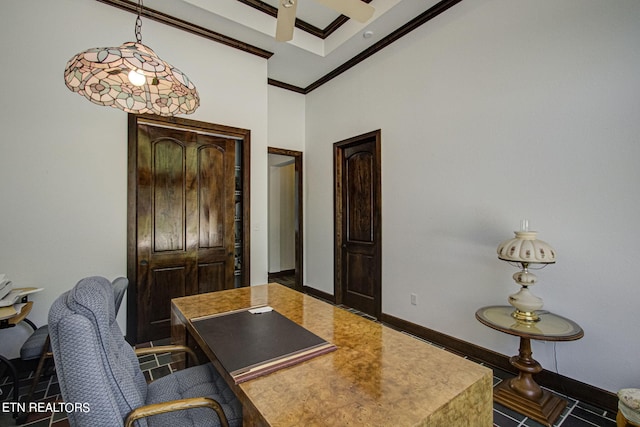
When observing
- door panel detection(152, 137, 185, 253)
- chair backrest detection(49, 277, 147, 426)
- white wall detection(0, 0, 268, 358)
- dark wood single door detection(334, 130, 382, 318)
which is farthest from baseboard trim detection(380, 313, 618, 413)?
white wall detection(0, 0, 268, 358)

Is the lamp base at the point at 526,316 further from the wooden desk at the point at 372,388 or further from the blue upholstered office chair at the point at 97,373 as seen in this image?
the blue upholstered office chair at the point at 97,373

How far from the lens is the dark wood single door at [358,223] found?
3.76 m

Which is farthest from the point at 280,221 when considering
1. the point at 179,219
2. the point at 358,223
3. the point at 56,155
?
the point at 56,155

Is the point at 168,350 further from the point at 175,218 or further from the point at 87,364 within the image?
the point at 175,218

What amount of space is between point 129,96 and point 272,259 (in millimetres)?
4761

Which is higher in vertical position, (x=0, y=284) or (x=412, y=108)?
(x=412, y=108)

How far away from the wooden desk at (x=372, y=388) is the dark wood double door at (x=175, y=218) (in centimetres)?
198

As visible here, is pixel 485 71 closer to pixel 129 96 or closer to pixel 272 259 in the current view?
pixel 129 96

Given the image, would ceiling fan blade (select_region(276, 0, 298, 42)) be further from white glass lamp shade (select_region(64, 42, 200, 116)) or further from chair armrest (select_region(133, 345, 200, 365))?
chair armrest (select_region(133, 345, 200, 365))

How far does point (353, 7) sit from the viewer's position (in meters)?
2.24

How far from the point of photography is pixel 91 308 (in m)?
1.00

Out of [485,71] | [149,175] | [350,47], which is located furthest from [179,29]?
[485,71]

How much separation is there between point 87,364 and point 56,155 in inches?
102

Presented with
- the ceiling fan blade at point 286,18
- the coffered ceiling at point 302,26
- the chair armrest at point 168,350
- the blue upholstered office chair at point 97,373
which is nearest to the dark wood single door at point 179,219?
the coffered ceiling at point 302,26
